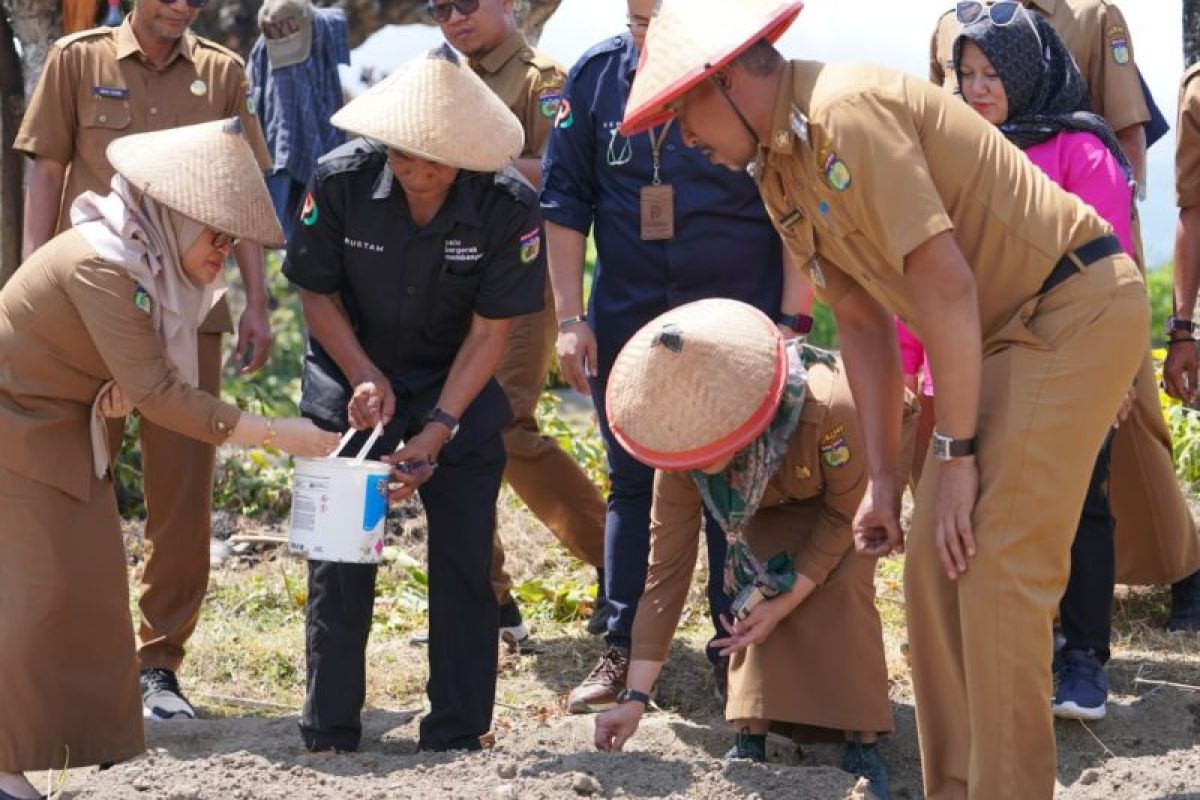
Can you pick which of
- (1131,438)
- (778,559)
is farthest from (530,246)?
(1131,438)

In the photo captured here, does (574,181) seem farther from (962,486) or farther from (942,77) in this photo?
(962,486)

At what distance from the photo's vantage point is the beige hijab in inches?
174

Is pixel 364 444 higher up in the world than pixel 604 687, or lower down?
higher up

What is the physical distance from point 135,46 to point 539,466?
1855 mm

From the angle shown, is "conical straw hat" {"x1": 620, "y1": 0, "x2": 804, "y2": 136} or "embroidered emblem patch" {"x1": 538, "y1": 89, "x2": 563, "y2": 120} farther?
"embroidered emblem patch" {"x1": 538, "y1": 89, "x2": 563, "y2": 120}

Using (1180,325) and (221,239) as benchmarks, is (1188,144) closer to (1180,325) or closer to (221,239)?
(1180,325)

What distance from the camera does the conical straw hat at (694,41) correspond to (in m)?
3.49

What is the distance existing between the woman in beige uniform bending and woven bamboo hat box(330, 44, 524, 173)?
0.34 m

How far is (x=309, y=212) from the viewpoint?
4.74 m

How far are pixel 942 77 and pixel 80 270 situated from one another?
8.51 ft

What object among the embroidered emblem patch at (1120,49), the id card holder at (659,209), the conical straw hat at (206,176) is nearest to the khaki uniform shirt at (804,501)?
the id card holder at (659,209)

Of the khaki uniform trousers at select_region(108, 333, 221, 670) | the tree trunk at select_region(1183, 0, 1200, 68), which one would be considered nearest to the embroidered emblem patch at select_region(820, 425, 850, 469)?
the khaki uniform trousers at select_region(108, 333, 221, 670)

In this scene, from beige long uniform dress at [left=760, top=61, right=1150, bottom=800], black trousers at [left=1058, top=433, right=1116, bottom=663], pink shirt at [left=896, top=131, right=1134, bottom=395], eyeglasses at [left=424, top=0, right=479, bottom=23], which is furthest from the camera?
eyeglasses at [left=424, top=0, right=479, bottom=23]

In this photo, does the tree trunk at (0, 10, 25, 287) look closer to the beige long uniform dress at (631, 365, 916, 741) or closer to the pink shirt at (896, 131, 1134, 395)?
the beige long uniform dress at (631, 365, 916, 741)
